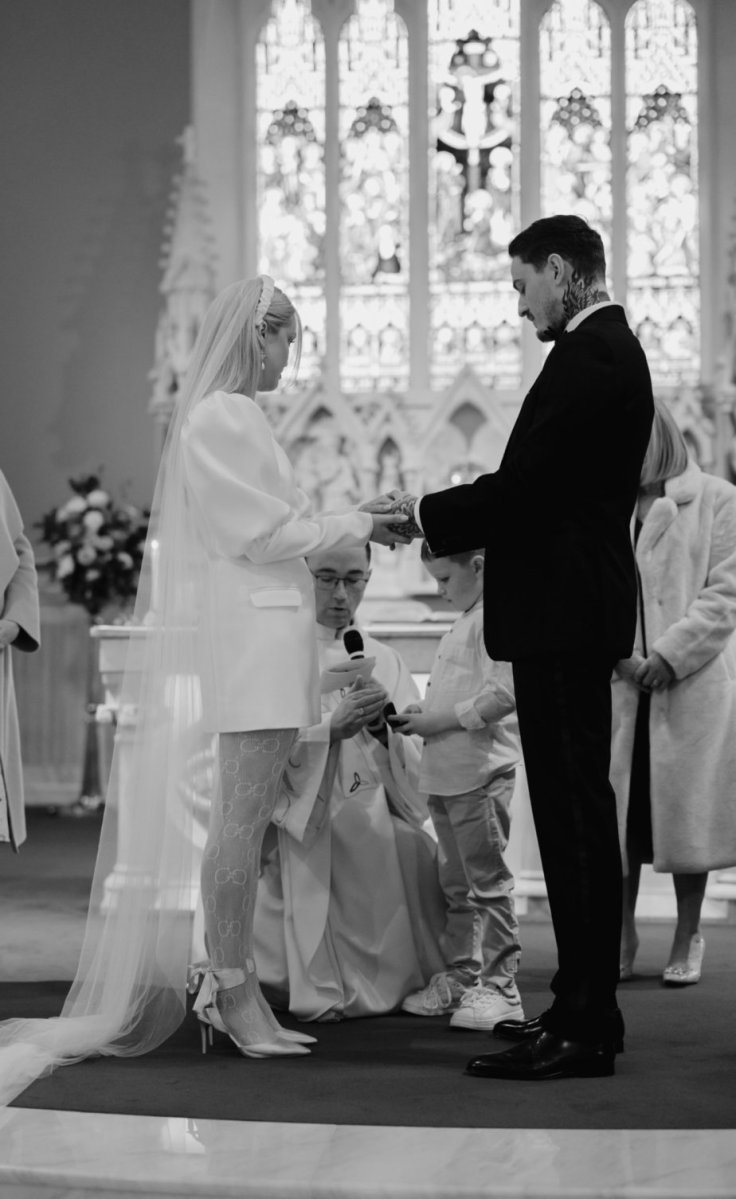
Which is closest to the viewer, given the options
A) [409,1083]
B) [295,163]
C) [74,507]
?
[409,1083]

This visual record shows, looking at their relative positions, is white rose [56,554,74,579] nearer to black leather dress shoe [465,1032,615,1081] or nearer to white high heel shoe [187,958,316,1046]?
white high heel shoe [187,958,316,1046]

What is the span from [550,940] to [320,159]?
236 inches

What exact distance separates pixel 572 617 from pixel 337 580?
3.20 ft

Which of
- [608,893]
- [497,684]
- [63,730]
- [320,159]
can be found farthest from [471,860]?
[320,159]

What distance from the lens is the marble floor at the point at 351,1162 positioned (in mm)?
2180

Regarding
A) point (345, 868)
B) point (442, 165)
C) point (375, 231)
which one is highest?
point (442, 165)

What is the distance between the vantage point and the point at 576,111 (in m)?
9.02

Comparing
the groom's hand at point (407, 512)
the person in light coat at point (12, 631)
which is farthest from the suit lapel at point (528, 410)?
the person in light coat at point (12, 631)

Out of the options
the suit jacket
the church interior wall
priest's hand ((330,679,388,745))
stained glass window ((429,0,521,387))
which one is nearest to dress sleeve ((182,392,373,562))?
the suit jacket

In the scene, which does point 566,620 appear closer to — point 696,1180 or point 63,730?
point 696,1180

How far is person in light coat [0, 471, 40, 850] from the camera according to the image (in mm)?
3949

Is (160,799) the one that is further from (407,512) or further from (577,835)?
(577,835)

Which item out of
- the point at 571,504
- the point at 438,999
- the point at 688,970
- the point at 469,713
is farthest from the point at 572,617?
the point at 688,970

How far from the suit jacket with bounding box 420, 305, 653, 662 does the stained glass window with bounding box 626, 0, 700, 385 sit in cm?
612
